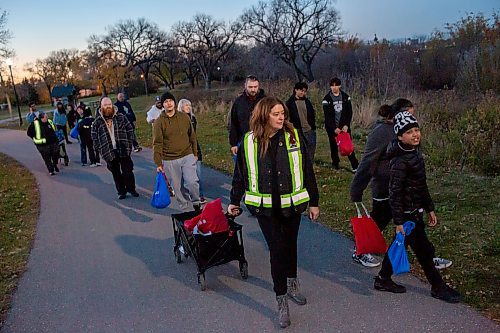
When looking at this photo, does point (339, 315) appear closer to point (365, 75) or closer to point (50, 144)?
point (50, 144)

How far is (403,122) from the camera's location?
13.4 feet

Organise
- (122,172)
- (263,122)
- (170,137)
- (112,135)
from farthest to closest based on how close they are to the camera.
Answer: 1. (122,172)
2. (112,135)
3. (170,137)
4. (263,122)

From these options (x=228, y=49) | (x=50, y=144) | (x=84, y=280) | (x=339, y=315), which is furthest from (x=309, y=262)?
(x=228, y=49)

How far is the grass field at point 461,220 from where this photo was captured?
14.9ft

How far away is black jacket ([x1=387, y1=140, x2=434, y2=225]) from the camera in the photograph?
409 cm

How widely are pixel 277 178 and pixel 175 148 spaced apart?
11.1 feet

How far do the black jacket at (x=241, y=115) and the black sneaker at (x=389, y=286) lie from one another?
2.96 m

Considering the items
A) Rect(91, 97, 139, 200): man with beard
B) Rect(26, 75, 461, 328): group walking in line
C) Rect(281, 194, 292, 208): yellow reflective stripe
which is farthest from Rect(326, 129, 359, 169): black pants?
Rect(281, 194, 292, 208): yellow reflective stripe

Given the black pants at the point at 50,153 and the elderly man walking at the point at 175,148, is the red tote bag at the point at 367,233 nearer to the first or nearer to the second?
the elderly man walking at the point at 175,148

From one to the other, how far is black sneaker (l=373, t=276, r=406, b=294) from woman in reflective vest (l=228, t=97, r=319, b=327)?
1018mm

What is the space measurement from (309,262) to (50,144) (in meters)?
9.24

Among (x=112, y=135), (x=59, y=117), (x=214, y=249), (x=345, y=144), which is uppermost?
(x=112, y=135)

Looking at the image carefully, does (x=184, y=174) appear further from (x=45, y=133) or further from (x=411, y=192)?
(x=45, y=133)

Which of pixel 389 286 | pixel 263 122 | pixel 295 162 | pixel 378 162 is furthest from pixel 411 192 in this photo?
pixel 263 122
